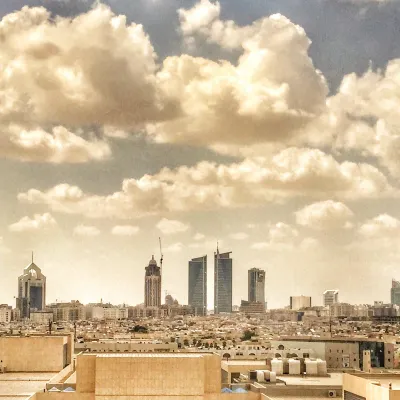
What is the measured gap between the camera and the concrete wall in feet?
136

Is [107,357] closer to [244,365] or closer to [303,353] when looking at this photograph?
[244,365]

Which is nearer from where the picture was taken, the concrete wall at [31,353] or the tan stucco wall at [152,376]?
the tan stucco wall at [152,376]

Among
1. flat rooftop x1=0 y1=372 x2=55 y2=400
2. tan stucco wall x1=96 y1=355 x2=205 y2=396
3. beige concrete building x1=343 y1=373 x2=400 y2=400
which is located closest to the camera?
beige concrete building x1=343 y1=373 x2=400 y2=400

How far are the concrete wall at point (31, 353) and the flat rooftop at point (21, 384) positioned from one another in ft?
2.51

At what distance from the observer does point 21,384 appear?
36.5 meters

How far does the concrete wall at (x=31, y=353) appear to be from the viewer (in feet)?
136

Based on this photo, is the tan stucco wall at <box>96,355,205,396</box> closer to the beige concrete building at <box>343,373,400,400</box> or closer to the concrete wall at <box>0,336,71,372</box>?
the beige concrete building at <box>343,373,400,400</box>

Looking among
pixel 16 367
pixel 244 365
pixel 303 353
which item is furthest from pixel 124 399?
pixel 303 353

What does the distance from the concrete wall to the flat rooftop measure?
766mm

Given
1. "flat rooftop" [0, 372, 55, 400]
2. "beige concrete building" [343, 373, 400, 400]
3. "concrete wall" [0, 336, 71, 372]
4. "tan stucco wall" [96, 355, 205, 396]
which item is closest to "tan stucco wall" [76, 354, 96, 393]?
"tan stucco wall" [96, 355, 205, 396]

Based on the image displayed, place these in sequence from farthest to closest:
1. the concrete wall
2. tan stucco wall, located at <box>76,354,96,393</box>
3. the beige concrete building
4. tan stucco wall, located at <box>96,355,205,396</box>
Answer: the concrete wall, tan stucco wall, located at <box>76,354,96,393</box>, tan stucco wall, located at <box>96,355,205,396</box>, the beige concrete building

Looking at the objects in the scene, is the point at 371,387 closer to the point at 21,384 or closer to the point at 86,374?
the point at 86,374

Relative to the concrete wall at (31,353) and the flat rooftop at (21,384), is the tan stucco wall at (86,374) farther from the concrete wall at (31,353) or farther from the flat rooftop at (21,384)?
the concrete wall at (31,353)

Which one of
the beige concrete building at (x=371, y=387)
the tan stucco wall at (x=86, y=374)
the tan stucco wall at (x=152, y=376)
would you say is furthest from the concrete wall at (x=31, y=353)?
the beige concrete building at (x=371, y=387)
